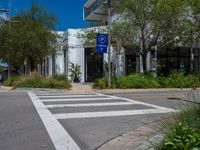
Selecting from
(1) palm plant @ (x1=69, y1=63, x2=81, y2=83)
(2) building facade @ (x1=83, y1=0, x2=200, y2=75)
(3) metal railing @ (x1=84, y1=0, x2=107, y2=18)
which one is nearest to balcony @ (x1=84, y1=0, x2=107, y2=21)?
(3) metal railing @ (x1=84, y1=0, x2=107, y2=18)

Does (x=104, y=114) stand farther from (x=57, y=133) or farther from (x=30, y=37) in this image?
(x=30, y=37)

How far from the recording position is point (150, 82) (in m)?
27.2

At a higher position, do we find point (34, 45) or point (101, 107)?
point (34, 45)

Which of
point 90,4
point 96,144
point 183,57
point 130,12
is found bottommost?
point 96,144

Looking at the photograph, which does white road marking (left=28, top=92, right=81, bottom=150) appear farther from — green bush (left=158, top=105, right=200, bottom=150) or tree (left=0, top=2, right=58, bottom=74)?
tree (left=0, top=2, right=58, bottom=74)

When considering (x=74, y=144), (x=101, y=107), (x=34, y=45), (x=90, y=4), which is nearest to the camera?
(x=74, y=144)

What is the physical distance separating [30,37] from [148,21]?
10583mm

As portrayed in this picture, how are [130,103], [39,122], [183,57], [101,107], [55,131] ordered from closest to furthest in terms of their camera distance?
[55,131] → [39,122] → [101,107] → [130,103] → [183,57]

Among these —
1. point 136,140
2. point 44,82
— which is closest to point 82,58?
point 44,82

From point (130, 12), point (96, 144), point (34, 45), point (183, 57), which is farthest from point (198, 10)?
point (96, 144)

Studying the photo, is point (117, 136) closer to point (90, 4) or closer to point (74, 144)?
point (74, 144)

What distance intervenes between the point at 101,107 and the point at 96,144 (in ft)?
21.1

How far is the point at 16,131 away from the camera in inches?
392

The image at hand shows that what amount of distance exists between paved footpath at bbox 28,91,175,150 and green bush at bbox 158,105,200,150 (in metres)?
1.71
